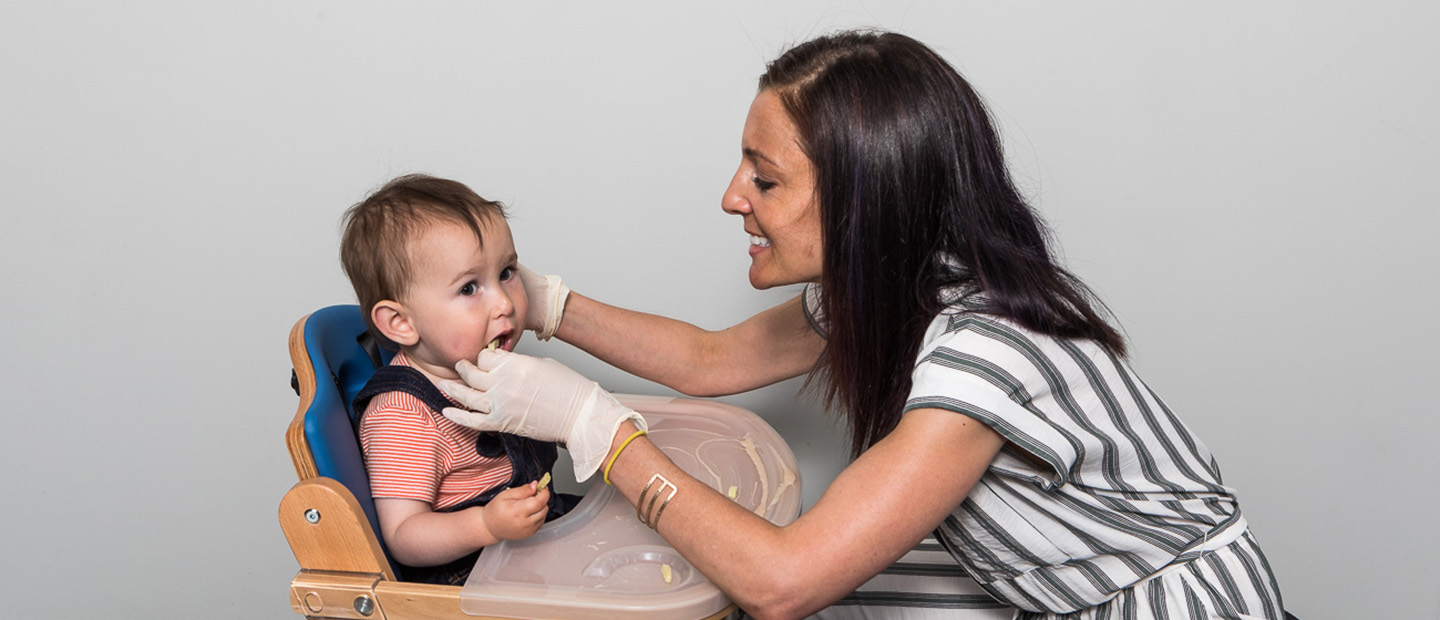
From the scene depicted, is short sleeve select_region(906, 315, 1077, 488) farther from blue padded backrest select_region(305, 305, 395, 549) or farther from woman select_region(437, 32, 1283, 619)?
blue padded backrest select_region(305, 305, 395, 549)

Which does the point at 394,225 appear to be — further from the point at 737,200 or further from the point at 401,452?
the point at 737,200

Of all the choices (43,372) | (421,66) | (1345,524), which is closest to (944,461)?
(421,66)

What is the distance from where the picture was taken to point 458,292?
4.29 feet

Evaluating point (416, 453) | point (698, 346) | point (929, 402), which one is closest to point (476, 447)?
point (416, 453)

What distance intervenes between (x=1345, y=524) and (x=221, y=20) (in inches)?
97.7

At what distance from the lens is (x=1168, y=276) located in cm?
193

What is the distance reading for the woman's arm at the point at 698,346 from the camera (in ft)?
5.50

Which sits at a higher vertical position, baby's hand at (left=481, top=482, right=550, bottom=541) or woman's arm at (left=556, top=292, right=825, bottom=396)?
woman's arm at (left=556, top=292, right=825, bottom=396)

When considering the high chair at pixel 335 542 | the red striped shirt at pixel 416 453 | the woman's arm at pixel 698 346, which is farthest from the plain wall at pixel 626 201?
the high chair at pixel 335 542

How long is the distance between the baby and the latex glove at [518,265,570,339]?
19 cm

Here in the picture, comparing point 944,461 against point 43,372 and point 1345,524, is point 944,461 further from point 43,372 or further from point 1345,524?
point 43,372

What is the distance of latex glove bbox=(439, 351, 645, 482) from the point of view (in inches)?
49.2

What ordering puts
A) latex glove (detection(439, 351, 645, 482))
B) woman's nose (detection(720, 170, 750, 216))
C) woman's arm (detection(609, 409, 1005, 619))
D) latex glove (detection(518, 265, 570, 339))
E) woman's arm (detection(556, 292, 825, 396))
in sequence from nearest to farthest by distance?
1. woman's arm (detection(609, 409, 1005, 619))
2. latex glove (detection(439, 351, 645, 482))
3. woman's nose (detection(720, 170, 750, 216))
4. latex glove (detection(518, 265, 570, 339))
5. woman's arm (detection(556, 292, 825, 396))

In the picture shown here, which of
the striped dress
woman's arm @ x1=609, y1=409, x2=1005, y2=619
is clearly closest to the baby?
woman's arm @ x1=609, y1=409, x2=1005, y2=619
